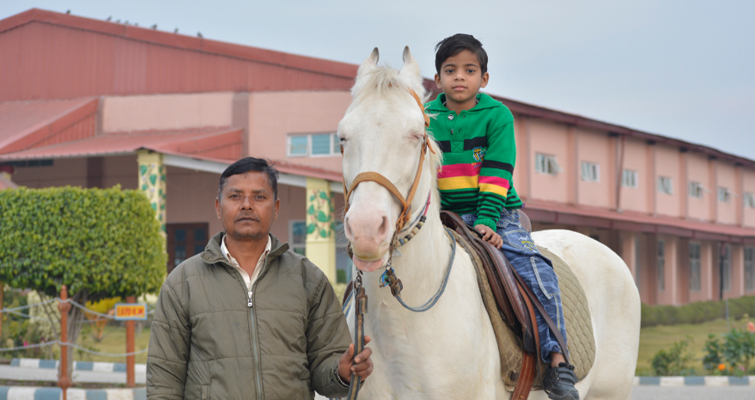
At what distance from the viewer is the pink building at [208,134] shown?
2016 cm

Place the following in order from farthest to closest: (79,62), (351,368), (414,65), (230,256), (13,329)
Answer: (79,62) → (13,329) → (414,65) → (230,256) → (351,368)

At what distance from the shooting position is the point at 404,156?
9.83ft

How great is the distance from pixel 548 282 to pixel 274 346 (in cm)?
167

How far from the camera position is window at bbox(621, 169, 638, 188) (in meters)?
28.0

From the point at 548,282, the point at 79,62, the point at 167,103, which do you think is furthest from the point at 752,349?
the point at 79,62

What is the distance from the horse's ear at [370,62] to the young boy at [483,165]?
25.2 inches

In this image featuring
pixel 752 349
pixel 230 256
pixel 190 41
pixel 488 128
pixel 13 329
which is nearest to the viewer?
pixel 230 256

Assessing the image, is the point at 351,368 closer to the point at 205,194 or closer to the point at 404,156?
the point at 404,156

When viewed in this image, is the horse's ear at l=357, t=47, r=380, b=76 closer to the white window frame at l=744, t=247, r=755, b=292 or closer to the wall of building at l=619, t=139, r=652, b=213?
the wall of building at l=619, t=139, r=652, b=213

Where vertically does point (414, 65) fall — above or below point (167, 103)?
below

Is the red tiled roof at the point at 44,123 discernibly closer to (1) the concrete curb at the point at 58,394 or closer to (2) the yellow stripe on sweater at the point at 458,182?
(1) the concrete curb at the point at 58,394

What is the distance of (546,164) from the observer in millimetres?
24594

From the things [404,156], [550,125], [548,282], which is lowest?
[548,282]

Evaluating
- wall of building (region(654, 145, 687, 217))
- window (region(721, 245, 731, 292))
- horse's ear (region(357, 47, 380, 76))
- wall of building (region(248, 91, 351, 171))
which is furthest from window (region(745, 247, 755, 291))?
horse's ear (region(357, 47, 380, 76))
